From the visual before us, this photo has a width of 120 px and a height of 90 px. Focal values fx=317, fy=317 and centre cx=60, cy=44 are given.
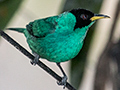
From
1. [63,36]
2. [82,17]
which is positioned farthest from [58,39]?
[82,17]

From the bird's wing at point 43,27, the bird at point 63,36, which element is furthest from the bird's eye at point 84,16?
the bird's wing at point 43,27

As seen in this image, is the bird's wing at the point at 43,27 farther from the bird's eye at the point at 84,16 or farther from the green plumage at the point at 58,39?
the bird's eye at the point at 84,16

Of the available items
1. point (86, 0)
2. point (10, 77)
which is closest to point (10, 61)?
point (10, 77)

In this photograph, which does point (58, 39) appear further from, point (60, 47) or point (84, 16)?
point (84, 16)

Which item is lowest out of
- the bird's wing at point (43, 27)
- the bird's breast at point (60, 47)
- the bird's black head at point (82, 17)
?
the bird's breast at point (60, 47)

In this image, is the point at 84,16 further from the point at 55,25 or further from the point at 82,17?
the point at 55,25

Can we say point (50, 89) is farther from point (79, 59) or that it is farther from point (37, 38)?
point (37, 38)

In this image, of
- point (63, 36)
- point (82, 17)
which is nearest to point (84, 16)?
point (82, 17)

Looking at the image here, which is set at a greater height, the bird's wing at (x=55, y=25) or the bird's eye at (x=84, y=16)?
the bird's wing at (x=55, y=25)

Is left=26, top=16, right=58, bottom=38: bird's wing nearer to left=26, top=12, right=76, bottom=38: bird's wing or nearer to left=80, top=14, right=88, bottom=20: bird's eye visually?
left=26, top=12, right=76, bottom=38: bird's wing
